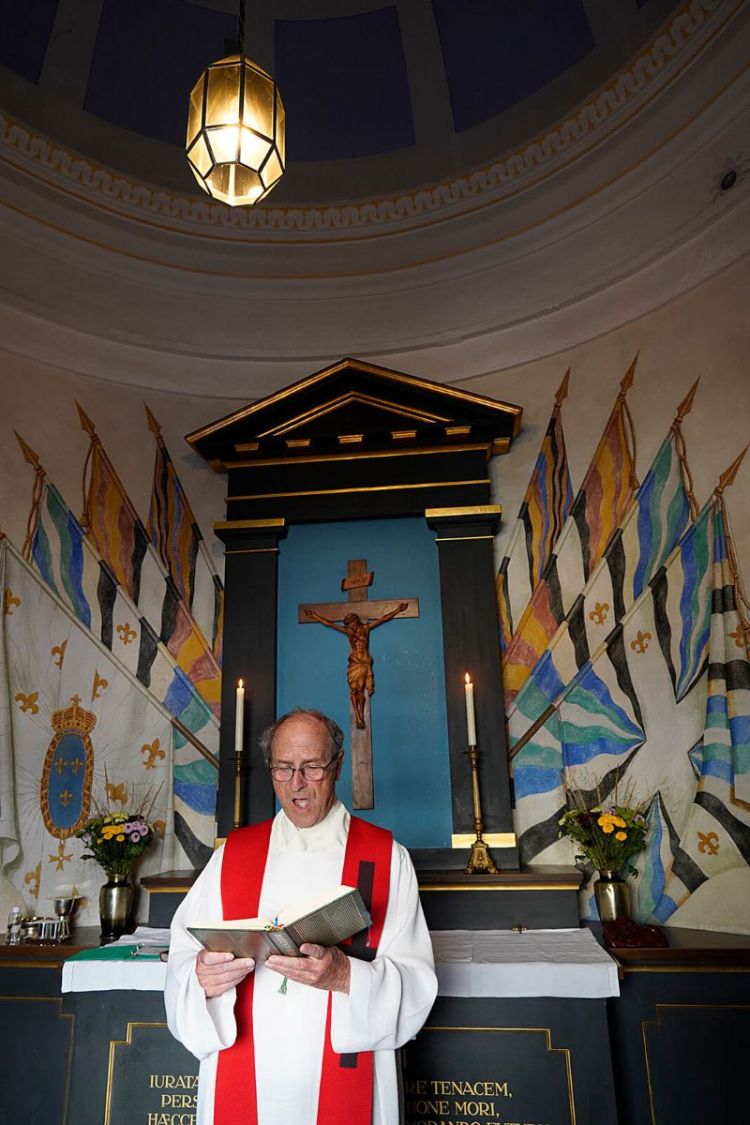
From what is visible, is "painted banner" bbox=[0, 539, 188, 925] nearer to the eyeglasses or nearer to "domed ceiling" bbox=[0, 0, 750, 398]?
"domed ceiling" bbox=[0, 0, 750, 398]

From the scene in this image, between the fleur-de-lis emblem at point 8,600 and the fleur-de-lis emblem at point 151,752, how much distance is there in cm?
114

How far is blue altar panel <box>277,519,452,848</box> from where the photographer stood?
16.4ft

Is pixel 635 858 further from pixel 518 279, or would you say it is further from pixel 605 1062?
pixel 518 279

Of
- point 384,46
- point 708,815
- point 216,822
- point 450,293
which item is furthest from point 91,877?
point 384,46

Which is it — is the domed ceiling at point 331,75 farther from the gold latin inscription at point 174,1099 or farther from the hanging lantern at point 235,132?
the gold latin inscription at point 174,1099

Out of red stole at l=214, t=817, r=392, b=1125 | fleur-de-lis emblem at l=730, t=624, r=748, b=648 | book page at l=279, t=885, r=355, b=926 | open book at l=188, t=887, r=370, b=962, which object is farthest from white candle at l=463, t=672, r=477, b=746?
book page at l=279, t=885, r=355, b=926

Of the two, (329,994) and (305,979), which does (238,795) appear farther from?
(305,979)

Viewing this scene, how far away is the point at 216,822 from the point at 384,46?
592cm

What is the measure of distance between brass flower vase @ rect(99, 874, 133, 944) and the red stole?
1751 millimetres

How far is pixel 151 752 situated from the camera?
17.4 ft

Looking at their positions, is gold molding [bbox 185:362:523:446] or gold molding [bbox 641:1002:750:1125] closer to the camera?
gold molding [bbox 641:1002:750:1125]

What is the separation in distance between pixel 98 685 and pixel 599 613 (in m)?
3.07

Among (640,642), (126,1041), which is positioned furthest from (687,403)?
(126,1041)

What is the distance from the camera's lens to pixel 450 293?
6.41m
